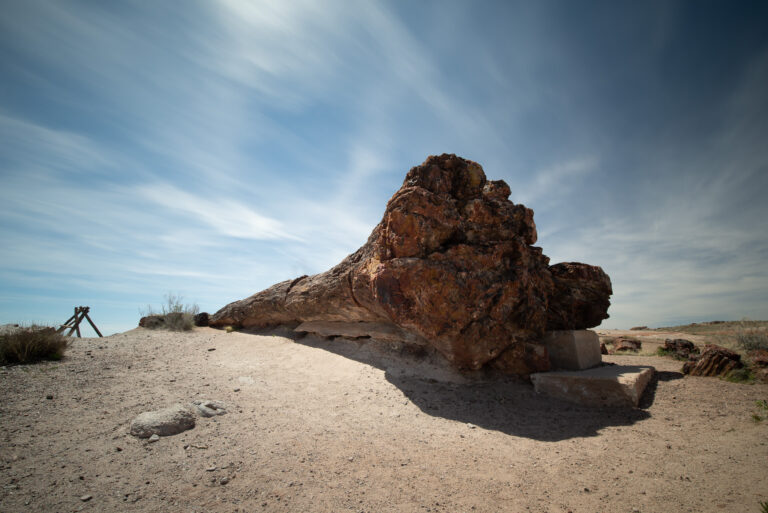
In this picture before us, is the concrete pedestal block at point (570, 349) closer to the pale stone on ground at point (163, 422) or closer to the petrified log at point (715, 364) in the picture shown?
the petrified log at point (715, 364)

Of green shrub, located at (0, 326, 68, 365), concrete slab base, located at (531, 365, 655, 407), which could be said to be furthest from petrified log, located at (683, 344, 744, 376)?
green shrub, located at (0, 326, 68, 365)

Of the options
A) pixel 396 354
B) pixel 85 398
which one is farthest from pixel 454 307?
pixel 85 398

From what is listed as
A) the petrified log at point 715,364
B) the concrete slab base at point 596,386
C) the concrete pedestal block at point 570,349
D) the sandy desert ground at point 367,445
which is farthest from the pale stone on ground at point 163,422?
the petrified log at point 715,364

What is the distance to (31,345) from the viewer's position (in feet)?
Answer: 18.5

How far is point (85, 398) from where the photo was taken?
453 centimetres

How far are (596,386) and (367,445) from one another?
381cm

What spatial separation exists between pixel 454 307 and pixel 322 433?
113 inches

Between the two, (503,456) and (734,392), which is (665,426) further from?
(503,456)

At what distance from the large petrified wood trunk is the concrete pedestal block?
0.40m

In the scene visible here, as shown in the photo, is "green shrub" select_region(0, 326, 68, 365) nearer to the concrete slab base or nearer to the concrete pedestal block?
the concrete slab base

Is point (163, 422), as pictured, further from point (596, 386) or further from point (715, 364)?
point (715, 364)

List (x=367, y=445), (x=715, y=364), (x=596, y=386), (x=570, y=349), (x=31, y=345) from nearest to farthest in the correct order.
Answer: (x=367, y=445)
(x=596, y=386)
(x=31, y=345)
(x=715, y=364)
(x=570, y=349)

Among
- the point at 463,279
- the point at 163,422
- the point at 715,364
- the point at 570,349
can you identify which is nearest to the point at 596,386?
the point at 570,349

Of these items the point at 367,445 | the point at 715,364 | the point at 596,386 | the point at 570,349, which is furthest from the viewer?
the point at 570,349
